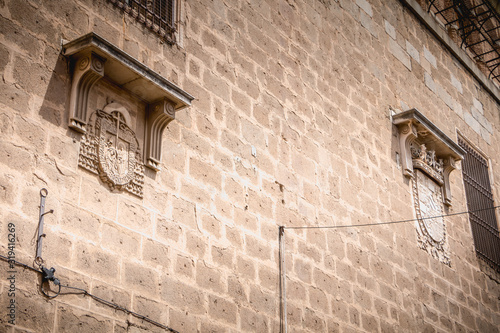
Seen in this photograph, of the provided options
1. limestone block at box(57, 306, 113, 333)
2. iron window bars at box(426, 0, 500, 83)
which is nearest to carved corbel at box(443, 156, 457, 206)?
iron window bars at box(426, 0, 500, 83)

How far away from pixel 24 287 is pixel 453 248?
242 inches

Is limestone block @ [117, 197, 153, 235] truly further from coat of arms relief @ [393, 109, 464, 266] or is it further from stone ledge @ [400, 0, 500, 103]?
stone ledge @ [400, 0, 500, 103]

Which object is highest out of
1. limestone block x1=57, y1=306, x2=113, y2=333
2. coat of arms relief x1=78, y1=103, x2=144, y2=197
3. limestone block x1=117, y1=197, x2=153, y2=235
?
coat of arms relief x1=78, y1=103, x2=144, y2=197

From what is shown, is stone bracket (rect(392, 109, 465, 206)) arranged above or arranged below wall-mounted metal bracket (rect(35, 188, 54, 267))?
above

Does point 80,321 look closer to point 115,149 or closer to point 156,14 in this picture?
point 115,149

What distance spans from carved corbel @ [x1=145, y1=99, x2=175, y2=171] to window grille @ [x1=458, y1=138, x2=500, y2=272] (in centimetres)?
547

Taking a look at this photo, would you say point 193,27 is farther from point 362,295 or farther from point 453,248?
point 453,248

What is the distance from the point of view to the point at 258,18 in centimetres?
798

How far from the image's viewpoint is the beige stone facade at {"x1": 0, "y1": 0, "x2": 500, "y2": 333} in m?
5.45

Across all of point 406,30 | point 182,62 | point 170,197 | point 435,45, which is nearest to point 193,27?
point 182,62

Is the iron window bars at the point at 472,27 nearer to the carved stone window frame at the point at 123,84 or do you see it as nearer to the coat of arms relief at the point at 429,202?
the coat of arms relief at the point at 429,202

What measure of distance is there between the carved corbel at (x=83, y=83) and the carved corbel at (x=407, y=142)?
14.8 feet

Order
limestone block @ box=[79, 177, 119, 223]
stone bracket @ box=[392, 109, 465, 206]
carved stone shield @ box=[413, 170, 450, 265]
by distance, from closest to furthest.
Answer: limestone block @ box=[79, 177, 119, 223], carved stone shield @ box=[413, 170, 450, 265], stone bracket @ box=[392, 109, 465, 206]

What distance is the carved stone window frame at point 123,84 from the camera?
578cm
